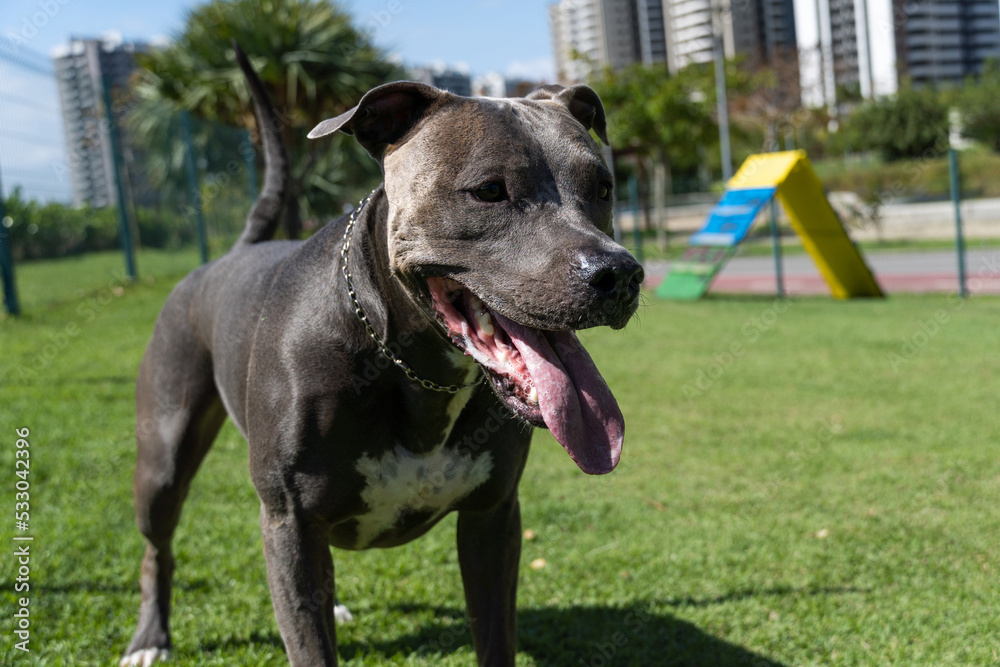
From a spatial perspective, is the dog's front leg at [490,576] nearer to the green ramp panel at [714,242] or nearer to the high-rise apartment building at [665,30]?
the green ramp panel at [714,242]

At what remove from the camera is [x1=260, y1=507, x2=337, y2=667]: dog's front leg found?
2205 millimetres

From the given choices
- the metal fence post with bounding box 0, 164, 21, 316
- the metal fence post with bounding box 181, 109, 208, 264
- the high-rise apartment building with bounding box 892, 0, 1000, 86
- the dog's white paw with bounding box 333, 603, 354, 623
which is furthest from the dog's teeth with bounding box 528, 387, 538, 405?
the high-rise apartment building with bounding box 892, 0, 1000, 86

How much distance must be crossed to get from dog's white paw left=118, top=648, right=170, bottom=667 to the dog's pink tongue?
2.01 m

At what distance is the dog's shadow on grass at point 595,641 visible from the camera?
3.06 m

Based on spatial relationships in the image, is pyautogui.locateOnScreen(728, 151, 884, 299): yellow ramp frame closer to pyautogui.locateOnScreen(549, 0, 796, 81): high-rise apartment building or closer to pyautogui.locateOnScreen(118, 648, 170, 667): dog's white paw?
pyautogui.locateOnScreen(118, 648, 170, 667): dog's white paw

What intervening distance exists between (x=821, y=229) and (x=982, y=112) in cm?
2680

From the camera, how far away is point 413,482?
7.40ft

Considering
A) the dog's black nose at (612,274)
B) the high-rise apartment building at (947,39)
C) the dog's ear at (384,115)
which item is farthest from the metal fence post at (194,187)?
the high-rise apartment building at (947,39)

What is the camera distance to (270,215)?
11.5 ft

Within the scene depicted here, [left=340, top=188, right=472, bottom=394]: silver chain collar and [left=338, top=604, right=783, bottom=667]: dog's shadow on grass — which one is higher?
[left=340, top=188, right=472, bottom=394]: silver chain collar

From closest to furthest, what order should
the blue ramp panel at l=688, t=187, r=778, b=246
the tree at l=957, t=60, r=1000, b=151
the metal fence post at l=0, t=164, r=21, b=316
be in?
1. the metal fence post at l=0, t=164, r=21, b=316
2. the blue ramp panel at l=688, t=187, r=778, b=246
3. the tree at l=957, t=60, r=1000, b=151

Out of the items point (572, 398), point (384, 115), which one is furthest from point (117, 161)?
point (572, 398)

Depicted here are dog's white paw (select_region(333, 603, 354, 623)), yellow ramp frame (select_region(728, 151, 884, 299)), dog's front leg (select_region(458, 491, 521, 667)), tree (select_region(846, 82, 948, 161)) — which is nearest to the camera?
dog's front leg (select_region(458, 491, 521, 667))

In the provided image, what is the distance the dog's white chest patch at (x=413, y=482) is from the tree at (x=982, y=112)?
124 ft
